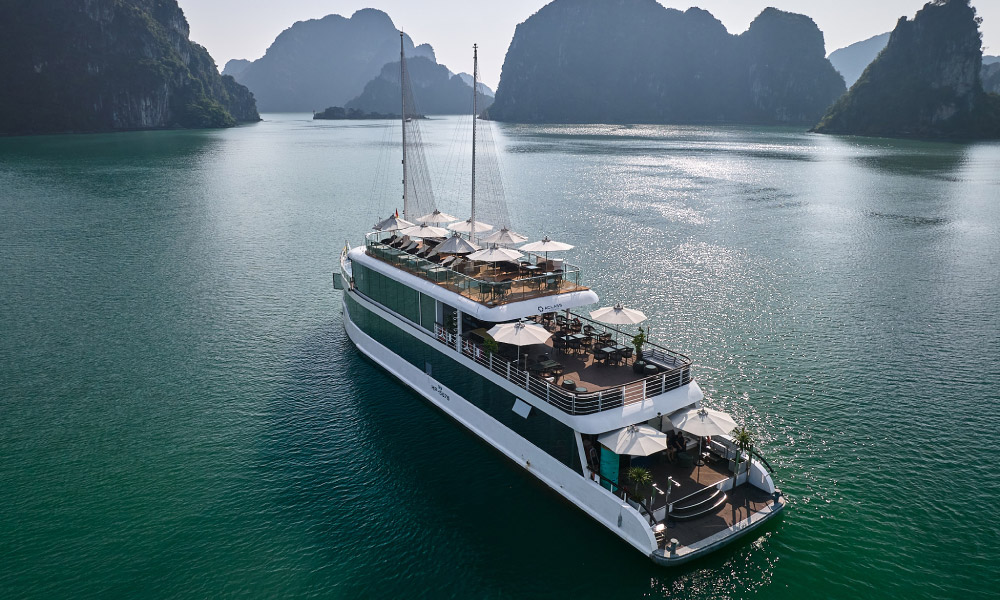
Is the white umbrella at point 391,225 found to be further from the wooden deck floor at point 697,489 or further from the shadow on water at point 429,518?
the wooden deck floor at point 697,489

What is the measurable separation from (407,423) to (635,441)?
1281cm

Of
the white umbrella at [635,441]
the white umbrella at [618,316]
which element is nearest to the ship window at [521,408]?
the white umbrella at [635,441]

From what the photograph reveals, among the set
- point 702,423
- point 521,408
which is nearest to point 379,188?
point 521,408

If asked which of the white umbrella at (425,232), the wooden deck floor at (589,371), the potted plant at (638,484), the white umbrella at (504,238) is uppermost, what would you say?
the white umbrella at (504,238)

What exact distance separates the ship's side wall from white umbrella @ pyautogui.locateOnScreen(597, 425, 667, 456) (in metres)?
1.42

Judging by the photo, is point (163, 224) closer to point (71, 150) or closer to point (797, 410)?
point (797, 410)

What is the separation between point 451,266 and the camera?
100ft

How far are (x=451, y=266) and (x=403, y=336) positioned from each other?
189 inches

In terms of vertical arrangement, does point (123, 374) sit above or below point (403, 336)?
below

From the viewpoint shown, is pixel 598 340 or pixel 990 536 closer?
pixel 990 536

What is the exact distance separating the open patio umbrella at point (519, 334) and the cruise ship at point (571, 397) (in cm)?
5

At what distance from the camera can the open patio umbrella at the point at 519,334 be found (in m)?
24.3

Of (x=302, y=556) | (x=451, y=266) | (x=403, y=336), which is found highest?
A: (x=451, y=266)

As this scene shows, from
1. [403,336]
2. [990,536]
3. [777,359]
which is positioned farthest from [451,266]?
[990,536]
